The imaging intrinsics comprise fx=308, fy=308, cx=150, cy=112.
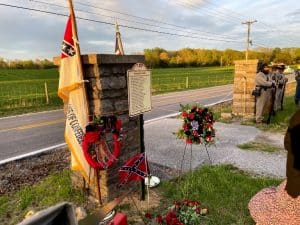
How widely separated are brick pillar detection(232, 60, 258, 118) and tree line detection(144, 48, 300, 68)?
53.8m

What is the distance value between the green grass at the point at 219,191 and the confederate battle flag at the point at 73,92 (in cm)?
139

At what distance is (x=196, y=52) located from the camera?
84125 millimetres

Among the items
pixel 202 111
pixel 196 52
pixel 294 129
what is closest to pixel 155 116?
pixel 202 111

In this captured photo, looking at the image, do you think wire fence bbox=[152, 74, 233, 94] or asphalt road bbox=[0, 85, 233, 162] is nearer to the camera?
asphalt road bbox=[0, 85, 233, 162]

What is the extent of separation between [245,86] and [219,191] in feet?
22.6

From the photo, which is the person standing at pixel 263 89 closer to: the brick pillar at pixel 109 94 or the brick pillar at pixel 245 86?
the brick pillar at pixel 245 86

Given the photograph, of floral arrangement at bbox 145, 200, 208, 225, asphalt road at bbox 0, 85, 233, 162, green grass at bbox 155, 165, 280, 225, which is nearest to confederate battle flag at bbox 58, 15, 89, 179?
green grass at bbox 155, 165, 280, 225

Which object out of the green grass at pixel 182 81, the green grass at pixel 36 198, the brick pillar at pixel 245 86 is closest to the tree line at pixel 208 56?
the green grass at pixel 182 81

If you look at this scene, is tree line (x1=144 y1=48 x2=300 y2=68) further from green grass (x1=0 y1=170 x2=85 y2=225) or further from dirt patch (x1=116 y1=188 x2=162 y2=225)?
dirt patch (x1=116 y1=188 x2=162 y2=225)

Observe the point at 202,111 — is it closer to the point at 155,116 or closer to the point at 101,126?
the point at 101,126

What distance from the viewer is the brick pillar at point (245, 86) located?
1072 centimetres

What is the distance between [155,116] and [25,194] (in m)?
7.60

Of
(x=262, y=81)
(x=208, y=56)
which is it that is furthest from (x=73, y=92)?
(x=208, y=56)

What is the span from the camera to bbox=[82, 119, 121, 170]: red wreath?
379cm
